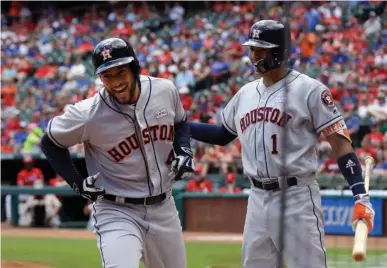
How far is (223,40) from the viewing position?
15.8 m

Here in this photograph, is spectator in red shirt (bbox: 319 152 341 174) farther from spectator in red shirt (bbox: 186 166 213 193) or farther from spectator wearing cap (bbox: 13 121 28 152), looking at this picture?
spectator wearing cap (bbox: 13 121 28 152)

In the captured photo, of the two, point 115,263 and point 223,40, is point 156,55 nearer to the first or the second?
point 223,40

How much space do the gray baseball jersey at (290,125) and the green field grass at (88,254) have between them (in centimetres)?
387

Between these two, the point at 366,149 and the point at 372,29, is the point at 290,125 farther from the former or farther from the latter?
the point at 372,29

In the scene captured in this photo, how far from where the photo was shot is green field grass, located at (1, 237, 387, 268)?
8344 mm

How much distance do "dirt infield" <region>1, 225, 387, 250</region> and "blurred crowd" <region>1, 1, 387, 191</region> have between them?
3.15 feet

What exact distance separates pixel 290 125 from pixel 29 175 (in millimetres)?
8696

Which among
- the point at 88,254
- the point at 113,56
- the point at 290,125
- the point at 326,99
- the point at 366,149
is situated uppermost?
the point at 113,56

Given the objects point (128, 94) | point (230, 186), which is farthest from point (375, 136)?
point (128, 94)

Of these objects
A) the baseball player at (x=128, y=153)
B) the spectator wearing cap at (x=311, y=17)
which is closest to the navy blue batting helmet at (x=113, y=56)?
the baseball player at (x=128, y=153)

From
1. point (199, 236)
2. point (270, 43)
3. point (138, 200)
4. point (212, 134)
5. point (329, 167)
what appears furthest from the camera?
point (199, 236)

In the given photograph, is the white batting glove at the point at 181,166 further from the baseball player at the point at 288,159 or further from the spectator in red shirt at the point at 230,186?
the spectator in red shirt at the point at 230,186

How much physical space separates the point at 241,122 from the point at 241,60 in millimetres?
10397

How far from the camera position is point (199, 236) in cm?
1091
